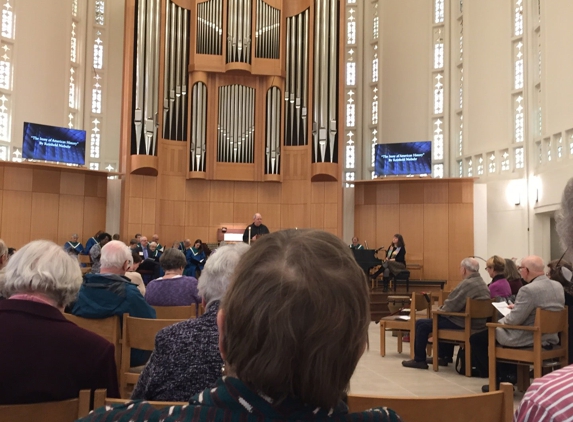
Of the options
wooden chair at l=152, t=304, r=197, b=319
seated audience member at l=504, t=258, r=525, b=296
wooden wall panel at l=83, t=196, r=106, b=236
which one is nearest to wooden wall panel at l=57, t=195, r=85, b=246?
wooden wall panel at l=83, t=196, r=106, b=236

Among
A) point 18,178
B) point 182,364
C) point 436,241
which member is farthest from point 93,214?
point 182,364

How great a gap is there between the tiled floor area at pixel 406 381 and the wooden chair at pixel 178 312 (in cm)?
159

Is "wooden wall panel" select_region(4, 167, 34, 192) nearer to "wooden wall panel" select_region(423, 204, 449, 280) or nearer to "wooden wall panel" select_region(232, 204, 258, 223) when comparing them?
"wooden wall panel" select_region(232, 204, 258, 223)

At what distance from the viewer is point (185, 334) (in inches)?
97.0

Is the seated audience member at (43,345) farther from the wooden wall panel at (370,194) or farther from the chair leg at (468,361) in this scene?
the wooden wall panel at (370,194)

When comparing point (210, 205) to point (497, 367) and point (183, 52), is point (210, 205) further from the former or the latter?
point (497, 367)

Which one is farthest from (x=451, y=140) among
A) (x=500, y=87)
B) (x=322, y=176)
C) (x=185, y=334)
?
(x=185, y=334)

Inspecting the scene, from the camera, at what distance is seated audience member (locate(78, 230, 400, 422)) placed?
43.8 inches

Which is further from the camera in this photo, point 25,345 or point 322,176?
point 322,176

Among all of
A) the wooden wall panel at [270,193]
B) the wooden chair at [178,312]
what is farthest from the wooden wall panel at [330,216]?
the wooden chair at [178,312]

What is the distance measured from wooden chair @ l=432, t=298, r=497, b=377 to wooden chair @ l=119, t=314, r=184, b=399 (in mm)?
3969

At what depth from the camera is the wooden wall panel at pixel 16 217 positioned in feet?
47.3

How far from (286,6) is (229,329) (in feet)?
51.5

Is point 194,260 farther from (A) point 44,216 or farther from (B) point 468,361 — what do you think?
(B) point 468,361
